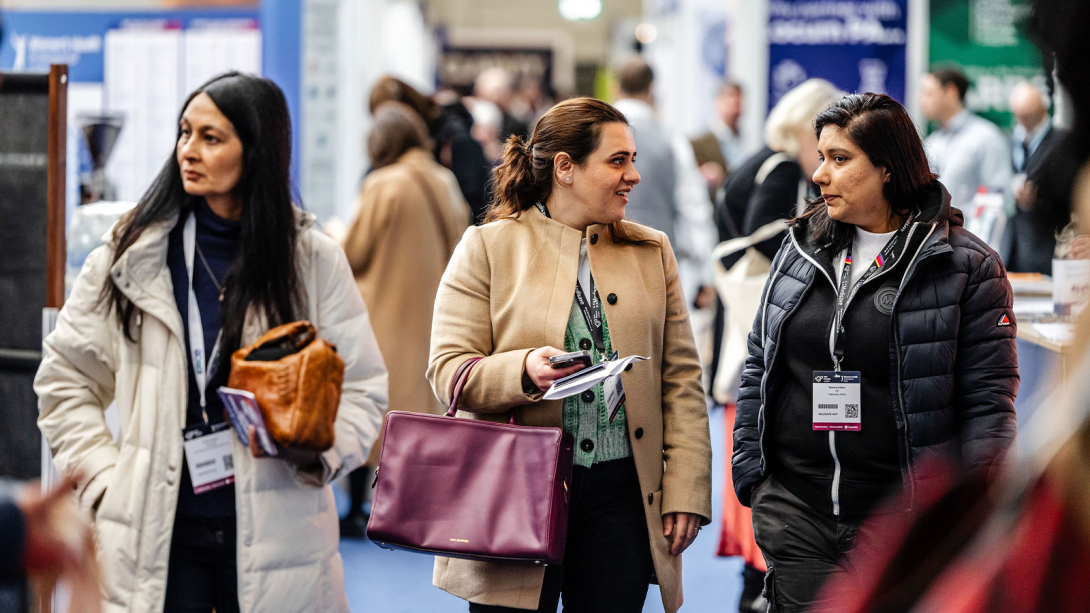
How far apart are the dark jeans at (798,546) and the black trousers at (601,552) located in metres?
0.34

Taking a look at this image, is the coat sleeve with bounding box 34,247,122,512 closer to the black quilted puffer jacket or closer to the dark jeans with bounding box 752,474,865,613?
the dark jeans with bounding box 752,474,865,613

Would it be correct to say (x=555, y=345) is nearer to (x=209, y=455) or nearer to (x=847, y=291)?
(x=847, y=291)

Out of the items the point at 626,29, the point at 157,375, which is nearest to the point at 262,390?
the point at 157,375

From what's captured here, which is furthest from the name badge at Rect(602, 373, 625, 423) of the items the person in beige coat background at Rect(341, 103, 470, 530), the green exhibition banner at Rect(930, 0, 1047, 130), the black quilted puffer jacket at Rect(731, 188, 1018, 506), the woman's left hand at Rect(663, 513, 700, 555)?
the green exhibition banner at Rect(930, 0, 1047, 130)

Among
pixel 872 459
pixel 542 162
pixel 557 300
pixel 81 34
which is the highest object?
pixel 81 34

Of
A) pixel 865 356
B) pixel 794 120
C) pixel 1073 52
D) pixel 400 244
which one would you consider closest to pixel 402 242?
pixel 400 244

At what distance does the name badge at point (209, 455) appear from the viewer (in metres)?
2.54

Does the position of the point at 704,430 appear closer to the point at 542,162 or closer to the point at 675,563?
the point at 675,563

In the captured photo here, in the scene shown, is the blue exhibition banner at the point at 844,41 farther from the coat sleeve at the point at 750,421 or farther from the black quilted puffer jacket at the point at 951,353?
the black quilted puffer jacket at the point at 951,353

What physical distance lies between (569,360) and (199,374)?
0.90 m

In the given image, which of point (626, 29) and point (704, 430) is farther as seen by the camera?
point (626, 29)

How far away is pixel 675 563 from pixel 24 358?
2.02 metres

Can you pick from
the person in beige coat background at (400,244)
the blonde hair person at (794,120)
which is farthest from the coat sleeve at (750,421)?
the person in beige coat background at (400,244)

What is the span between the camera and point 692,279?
27.8ft
